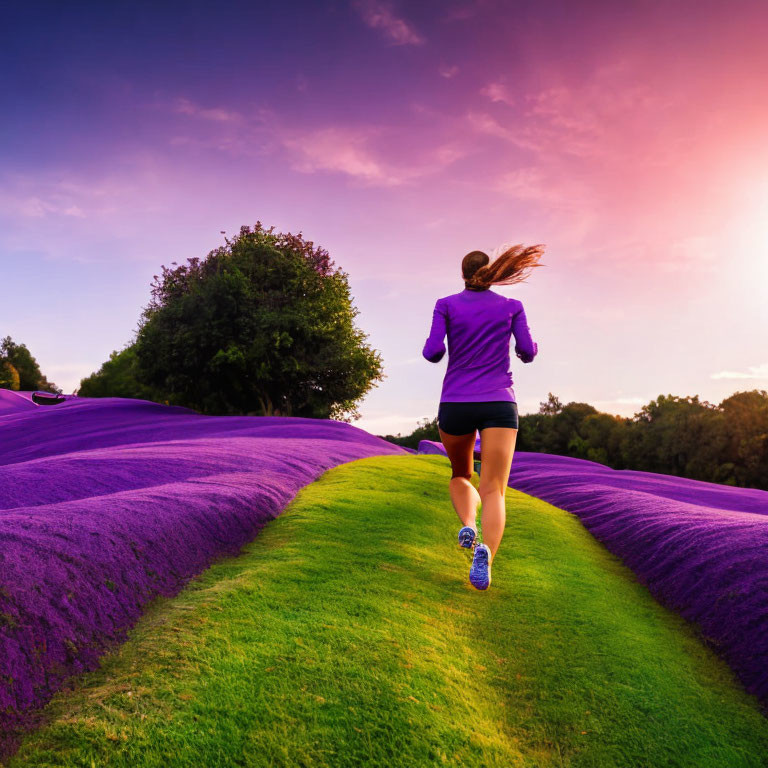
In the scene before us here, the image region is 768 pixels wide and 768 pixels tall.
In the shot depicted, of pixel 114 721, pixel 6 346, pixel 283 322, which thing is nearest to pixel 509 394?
pixel 114 721

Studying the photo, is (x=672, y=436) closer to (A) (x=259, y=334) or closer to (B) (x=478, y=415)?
(A) (x=259, y=334)

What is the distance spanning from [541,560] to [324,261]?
3454cm

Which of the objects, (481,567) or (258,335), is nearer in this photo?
(481,567)

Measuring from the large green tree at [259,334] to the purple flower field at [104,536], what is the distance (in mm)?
20466

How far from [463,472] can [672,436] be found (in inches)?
1471

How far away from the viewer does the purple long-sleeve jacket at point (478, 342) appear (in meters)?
5.93

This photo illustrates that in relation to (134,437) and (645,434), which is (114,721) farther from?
(645,434)

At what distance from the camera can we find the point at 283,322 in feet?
114

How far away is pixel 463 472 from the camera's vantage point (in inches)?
259

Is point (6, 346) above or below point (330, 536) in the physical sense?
above

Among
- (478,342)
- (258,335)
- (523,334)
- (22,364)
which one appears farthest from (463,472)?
(22,364)

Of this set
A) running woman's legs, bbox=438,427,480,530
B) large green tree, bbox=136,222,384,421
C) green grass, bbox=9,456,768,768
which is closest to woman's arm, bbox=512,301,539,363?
running woman's legs, bbox=438,427,480,530

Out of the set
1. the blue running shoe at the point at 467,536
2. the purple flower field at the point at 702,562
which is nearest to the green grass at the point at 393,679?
the purple flower field at the point at 702,562

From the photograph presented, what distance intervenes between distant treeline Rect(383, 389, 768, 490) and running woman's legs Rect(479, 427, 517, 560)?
35419 millimetres
